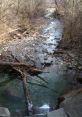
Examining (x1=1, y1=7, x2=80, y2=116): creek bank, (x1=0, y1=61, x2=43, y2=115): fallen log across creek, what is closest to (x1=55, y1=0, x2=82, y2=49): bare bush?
(x1=1, y1=7, x2=80, y2=116): creek bank

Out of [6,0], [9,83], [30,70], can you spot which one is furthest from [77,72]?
[6,0]

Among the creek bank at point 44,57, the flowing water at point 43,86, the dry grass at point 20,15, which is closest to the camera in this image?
the flowing water at point 43,86

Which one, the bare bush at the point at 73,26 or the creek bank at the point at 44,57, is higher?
the bare bush at the point at 73,26

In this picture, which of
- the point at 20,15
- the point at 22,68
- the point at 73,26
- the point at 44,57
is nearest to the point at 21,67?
the point at 22,68

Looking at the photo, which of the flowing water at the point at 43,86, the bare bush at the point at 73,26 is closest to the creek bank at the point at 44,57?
the flowing water at the point at 43,86

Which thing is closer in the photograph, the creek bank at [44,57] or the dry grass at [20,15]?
the creek bank at [44,57]

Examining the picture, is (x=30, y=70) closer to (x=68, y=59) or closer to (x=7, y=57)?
(x=7, y=57)

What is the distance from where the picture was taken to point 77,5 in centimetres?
1702

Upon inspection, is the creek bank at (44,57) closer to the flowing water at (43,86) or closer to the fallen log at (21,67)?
the flowing water at (43,86)

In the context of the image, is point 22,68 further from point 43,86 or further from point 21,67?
point 43,86

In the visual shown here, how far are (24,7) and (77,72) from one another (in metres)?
10.6

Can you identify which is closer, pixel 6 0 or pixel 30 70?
pixel 30 70

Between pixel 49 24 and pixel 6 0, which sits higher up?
pixel 6 0

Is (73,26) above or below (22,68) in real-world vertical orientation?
above
